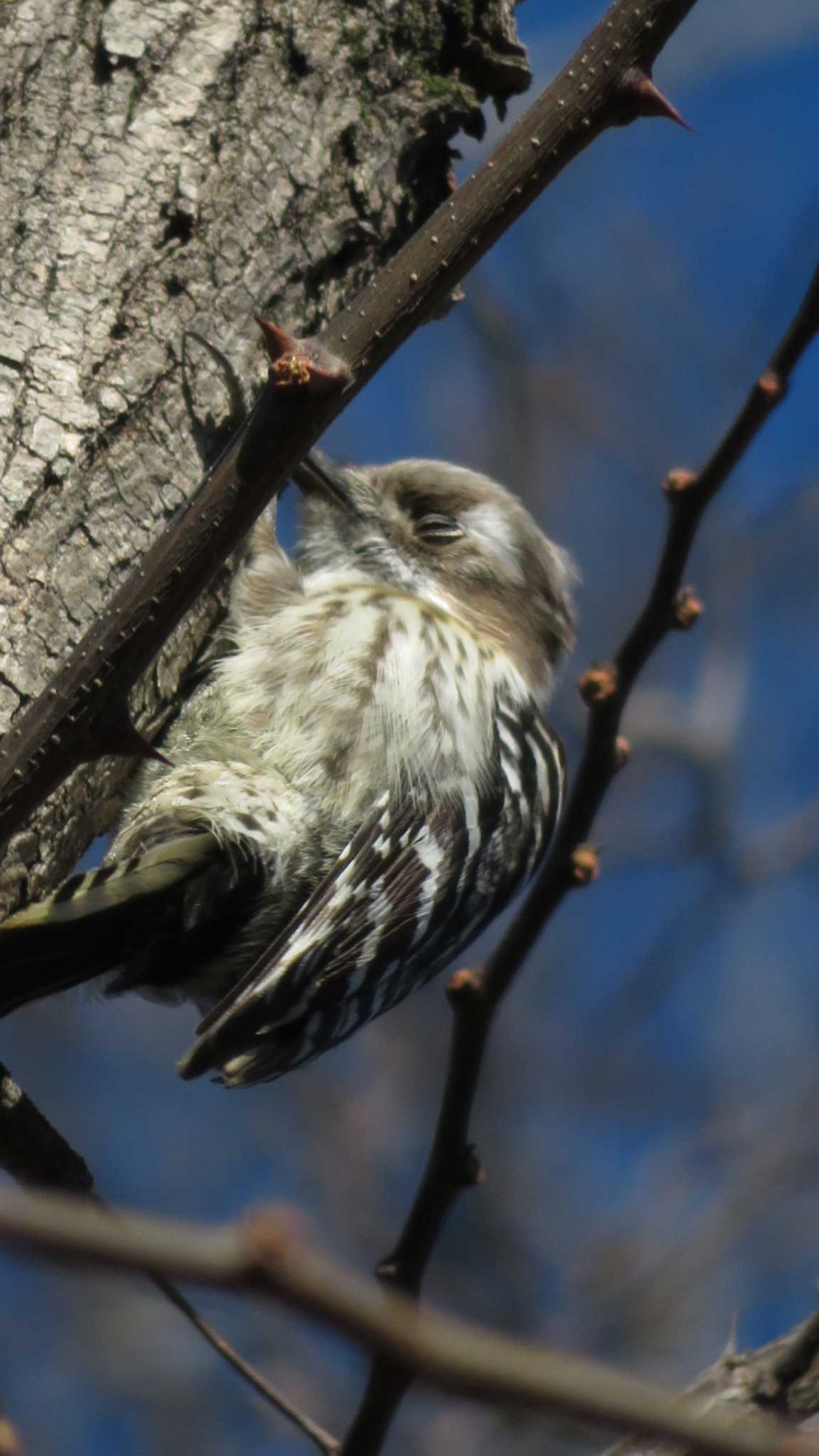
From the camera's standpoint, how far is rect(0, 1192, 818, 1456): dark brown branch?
0.62 meters

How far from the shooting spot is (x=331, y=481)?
12.7 feet

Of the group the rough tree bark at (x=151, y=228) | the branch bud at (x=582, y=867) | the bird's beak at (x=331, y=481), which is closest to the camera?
the branch bud at (x=582, y=867)

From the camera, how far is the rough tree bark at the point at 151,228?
2512mm

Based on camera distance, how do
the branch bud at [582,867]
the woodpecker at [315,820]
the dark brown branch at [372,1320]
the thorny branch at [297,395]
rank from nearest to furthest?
1. the dark brown branch at [372,1320]
2. the thorny branch at [297,395]
3. the branch bud at [582,867]
4. the woodpecker at [315,820]

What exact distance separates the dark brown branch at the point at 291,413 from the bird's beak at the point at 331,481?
2.22m

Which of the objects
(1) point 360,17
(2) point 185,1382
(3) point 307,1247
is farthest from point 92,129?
(2) point 185,1382

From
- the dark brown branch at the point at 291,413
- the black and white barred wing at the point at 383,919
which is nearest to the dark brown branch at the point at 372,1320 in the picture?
the dark brown branch at the point at 291,413

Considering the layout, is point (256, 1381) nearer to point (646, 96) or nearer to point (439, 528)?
point (646, 96)

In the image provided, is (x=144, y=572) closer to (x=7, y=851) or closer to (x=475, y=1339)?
(x=475, y=1339)

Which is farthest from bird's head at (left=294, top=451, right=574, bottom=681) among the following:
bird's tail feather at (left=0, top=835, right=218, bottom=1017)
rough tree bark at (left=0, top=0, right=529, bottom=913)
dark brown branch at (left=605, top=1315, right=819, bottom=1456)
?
dark brown branch at (left=605, top=1315, right=819, bottom=1456)

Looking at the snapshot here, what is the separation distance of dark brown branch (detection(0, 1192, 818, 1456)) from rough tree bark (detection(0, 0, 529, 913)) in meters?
1.81

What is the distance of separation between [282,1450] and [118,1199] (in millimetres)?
1377

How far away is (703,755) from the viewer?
784 centimetres

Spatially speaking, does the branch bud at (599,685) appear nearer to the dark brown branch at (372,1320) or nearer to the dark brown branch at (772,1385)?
the dark brown branch at (772,1385)
